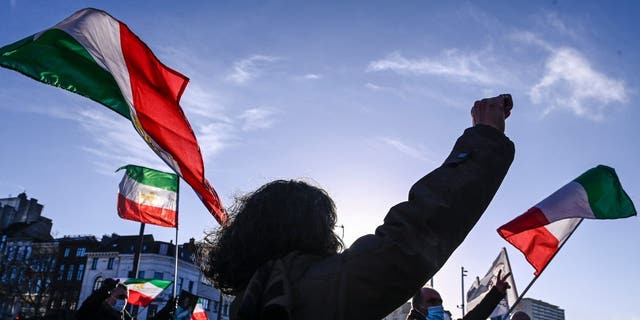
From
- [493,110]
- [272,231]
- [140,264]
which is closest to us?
[493,110]

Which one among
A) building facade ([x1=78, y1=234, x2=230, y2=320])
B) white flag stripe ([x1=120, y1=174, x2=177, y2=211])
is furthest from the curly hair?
building facade ([x1=78, y1=234, x2=230, y2=320])

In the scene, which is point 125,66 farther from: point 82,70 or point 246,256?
point 246,256

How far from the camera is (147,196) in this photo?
11.3 meters

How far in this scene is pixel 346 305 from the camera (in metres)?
1.50

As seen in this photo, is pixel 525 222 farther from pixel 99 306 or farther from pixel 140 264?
pixel 140 264

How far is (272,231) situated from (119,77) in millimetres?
2885

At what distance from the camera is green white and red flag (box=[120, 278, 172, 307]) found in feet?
40.2

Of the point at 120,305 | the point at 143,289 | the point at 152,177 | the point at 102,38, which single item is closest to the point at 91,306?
the point at 120,305

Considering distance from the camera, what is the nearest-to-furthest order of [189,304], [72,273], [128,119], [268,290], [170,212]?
[268,290], [128,119], [189,304], [170,212], [72,273]

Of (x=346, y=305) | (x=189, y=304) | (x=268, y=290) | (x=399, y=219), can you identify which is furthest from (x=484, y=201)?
(x=189, y=304)

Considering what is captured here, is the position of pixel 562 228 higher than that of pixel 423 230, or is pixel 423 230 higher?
pixel 562 228

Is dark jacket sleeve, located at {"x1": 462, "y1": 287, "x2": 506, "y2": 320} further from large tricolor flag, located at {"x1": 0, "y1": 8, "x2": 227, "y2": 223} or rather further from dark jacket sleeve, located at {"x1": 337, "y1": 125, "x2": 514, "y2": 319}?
dark jacket sleeve, located at {"x1": 337, "y1": 125, "x2": 514, "y2": 319}

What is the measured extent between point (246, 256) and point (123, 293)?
595 cm

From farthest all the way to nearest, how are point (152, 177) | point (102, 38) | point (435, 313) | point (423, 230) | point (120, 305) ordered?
1. point (152, 177)
2. point (120, 305)
3. point (435, 313)
4. point (102, 38)
5. point (423, 230)
